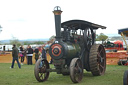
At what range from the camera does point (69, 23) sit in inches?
378

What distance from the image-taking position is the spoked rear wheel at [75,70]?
752 cm

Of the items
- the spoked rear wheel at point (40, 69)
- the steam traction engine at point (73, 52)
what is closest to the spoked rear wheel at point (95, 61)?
the steam traction engine at point (73, 52)

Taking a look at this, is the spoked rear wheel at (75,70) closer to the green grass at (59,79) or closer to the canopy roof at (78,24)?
the green grass at (59,79)

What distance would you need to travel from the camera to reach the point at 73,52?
28.9ft

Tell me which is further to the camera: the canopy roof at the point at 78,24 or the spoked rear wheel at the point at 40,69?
the canopy roof at the point at 78,24

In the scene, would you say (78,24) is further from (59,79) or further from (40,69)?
(40,69)

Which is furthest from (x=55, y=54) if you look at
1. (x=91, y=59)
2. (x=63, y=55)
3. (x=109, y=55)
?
(x=109, y=55)

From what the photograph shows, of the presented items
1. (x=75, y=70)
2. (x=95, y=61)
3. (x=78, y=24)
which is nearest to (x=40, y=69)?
(x=75, y=70)

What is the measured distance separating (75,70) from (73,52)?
1.15 m

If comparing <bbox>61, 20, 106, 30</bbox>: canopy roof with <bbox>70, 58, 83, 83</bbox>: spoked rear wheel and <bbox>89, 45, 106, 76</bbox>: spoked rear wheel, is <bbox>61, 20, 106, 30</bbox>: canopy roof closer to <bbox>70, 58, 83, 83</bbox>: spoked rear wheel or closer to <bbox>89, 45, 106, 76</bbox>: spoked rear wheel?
<bbox>89, 45, 106, 76</bbox>: spoked rear wheel

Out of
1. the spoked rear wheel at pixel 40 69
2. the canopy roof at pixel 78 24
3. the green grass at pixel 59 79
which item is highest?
the canopy roof at pixel 78 24

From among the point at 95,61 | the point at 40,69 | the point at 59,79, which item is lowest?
the point at 59,79

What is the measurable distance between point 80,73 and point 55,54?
3.63 feet

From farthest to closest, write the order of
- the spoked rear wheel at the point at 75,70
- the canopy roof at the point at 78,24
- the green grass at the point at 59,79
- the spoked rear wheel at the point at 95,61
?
the canopy roof at the point at 78,24, the spoked rear wheel at the point at 95,61, the green grass at the point at 59,79, the spoked rear wheel at the point at 75,70
